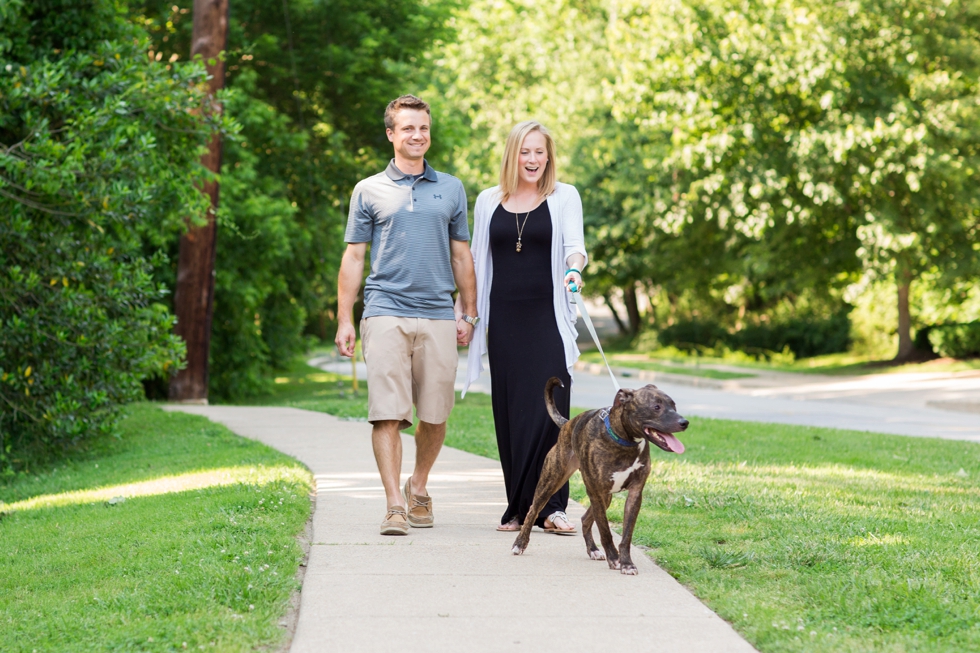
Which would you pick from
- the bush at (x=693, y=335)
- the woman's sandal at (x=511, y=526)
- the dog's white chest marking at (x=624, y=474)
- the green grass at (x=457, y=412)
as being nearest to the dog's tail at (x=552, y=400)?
the dog's white chest marking at (x=624, y=474)

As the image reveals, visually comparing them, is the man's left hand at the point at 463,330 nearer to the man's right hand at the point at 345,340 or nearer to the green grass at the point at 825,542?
the man's right hand at the point at 345,340

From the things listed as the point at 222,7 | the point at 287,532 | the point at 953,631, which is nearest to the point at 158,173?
the point at 222,7

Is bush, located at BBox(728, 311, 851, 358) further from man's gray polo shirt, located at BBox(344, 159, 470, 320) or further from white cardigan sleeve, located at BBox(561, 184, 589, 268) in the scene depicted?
man's gray polo shirt, located at BBox(344, 159, 470, 320)

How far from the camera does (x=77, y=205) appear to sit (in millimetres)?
10094

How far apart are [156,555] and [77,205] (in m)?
5.91

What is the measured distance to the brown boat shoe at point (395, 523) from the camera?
225 inches

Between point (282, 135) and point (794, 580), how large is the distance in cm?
1571

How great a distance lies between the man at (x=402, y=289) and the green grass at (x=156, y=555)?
87cm

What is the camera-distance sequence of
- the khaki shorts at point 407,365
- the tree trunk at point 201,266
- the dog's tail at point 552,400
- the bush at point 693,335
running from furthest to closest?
the bush at point 693,335 → the tree trunk at point 201,266 → the khaki shorts at point 407,365 → the dog's tail at point 552,400

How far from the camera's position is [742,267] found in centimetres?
2992

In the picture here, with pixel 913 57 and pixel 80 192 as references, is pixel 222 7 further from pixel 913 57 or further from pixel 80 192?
pixel 913 57

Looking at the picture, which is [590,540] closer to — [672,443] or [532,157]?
[672,443]

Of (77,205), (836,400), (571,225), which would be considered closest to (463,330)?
(571,225)

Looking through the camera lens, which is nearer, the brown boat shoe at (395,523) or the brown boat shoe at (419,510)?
the brown boat shoe at (395,523)
